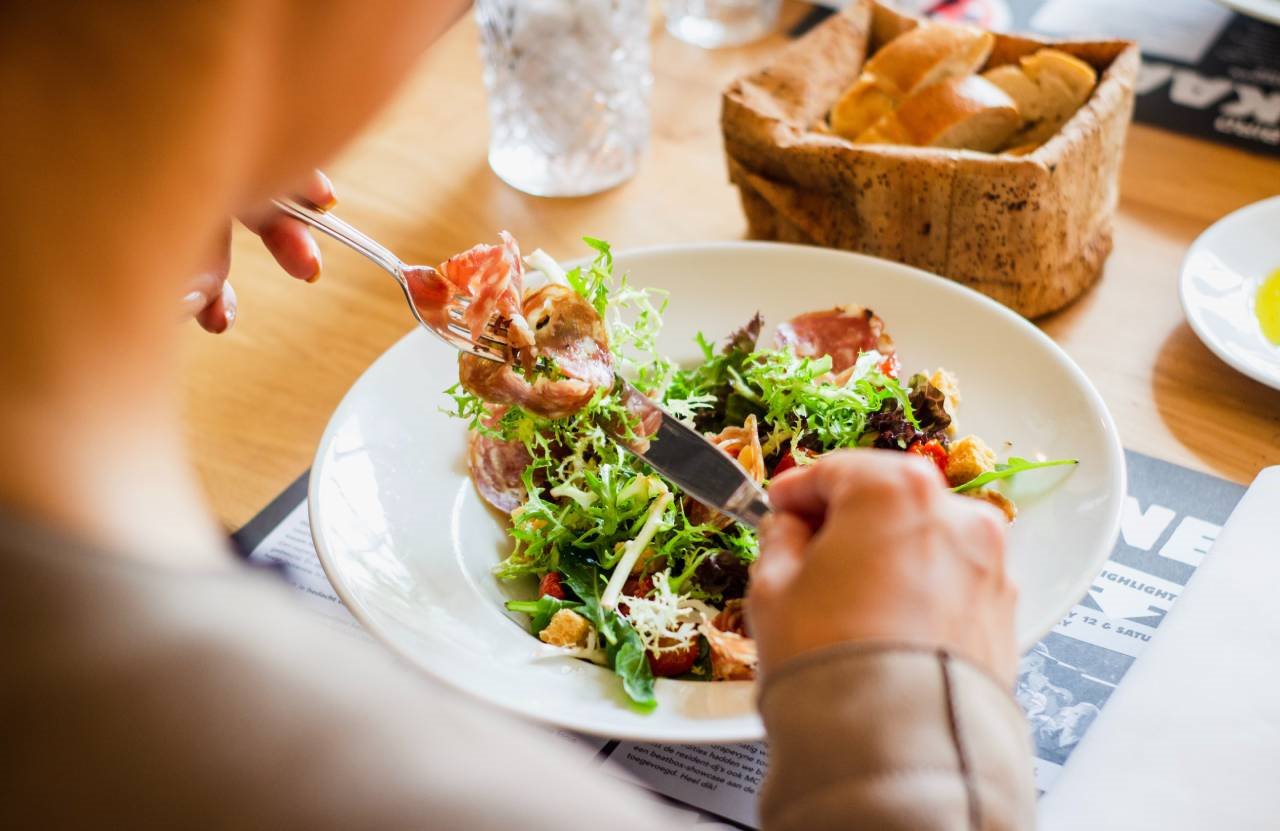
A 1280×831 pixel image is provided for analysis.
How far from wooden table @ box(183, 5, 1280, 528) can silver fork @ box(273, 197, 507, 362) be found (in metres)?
0.22

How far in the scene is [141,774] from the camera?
323 mm

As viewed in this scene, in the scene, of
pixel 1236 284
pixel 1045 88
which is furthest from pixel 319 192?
pixel 1236 284

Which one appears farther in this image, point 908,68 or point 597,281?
point 908,68

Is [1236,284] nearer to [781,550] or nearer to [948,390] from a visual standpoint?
[948,390]

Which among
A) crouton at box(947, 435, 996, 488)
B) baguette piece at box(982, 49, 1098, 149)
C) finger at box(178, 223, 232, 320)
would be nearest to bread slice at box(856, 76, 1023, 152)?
baguette piece at box(982, 49, 1098, 149)

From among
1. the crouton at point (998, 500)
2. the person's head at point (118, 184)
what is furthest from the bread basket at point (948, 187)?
the person's head at point (118, 184)

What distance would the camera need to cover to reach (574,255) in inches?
63.1

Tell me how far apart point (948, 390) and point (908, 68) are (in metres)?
0.52

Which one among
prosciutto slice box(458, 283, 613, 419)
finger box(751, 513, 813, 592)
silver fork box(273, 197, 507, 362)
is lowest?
prosciutto slice box(458, 283, 613, 419)

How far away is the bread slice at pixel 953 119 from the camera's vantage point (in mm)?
1409

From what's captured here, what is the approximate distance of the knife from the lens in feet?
3.09

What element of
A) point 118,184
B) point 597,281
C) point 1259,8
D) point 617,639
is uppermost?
point 118,184

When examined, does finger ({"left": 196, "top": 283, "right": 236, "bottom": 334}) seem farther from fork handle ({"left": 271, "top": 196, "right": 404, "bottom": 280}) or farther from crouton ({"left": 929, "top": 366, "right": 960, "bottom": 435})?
crouton ({"left": 929, "top": 366, "right": 960, "bottom": 435})

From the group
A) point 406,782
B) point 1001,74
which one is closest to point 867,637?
point 406,782
